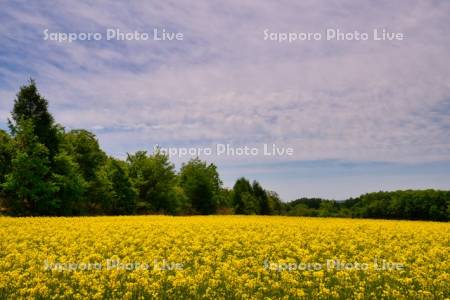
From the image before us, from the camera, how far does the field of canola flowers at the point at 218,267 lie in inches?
487

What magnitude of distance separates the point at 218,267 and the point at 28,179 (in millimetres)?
38007

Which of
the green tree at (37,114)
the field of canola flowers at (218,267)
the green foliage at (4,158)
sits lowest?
the field of canola flowers at (218,267)

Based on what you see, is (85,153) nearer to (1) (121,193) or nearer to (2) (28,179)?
(1) (121,193)

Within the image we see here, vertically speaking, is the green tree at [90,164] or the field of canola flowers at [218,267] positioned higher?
the green tree at [90,164]

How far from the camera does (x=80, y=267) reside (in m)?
14.9

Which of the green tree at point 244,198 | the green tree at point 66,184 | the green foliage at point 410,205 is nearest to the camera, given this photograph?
the green tree at point 66,184

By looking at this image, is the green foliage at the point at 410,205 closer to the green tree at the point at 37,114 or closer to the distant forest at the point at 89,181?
the distant forest at the point at 89,181

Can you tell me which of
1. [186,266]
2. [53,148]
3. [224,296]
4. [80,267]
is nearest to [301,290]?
[224,296]

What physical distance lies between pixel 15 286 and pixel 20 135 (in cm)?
4063

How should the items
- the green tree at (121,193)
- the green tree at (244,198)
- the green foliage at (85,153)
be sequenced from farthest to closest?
the green tree at (244,198), the green foliage at (85,153), the green tree at (121,193)

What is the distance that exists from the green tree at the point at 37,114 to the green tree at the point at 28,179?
3618 mm

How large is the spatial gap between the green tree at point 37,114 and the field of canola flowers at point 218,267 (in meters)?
34.4

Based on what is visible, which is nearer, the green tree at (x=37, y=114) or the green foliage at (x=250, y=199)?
the green tree at (x=37, y=114)

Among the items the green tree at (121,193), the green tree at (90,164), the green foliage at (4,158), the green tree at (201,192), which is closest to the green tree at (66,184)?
the green foliage at (4,158)
